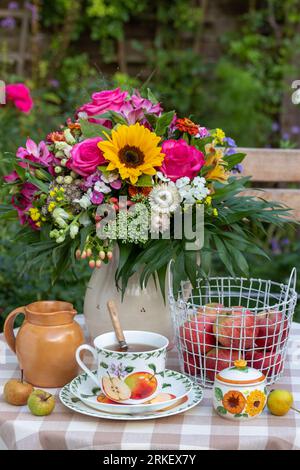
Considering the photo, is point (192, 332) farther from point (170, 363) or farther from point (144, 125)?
point (144, 125)

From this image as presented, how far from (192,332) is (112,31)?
146 inches

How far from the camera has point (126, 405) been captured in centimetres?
111

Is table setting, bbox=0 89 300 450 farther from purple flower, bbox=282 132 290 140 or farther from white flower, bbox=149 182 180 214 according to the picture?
purple flower, bbox=282 132 290 140

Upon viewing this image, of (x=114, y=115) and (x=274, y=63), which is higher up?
(x=274, y=63)

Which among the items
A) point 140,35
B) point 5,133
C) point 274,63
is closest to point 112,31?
point 140,35

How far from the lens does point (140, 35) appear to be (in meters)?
4.87

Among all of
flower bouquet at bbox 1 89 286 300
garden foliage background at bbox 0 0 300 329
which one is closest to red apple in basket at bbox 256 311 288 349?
flower bouquet at bbox 1 89 286 300

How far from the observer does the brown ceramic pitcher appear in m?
1.23

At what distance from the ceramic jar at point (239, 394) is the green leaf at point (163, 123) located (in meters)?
0.47

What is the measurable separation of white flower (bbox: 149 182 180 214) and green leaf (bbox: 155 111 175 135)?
12cm

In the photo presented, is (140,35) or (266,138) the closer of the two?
(266,138)

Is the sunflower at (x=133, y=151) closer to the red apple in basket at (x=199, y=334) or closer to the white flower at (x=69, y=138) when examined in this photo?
the white flower at (x=69, y=138)
